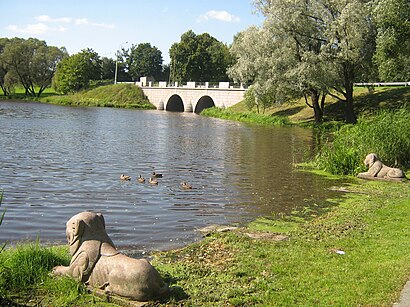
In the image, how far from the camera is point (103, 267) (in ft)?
22.0

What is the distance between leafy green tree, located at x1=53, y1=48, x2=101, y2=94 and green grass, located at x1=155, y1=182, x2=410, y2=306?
96650mm

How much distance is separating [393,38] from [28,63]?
83.4 meters

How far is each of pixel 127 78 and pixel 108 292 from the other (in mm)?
137372

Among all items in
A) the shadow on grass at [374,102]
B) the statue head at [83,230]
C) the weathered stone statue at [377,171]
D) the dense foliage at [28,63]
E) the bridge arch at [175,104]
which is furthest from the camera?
the dense foliage at [28,63]

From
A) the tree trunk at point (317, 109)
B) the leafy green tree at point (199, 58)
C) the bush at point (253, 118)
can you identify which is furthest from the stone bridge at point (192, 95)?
the tree trunk at point (317, 109)

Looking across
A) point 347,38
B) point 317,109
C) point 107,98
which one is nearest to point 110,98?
point 107,98

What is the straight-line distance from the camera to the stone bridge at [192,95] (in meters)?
75.2

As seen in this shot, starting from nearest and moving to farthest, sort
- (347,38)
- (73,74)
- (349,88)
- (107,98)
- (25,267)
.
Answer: (25,267)
(347,38)
(349,88)
(107,98)
(73,74)

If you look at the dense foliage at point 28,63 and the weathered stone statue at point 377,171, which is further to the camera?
the dense foliage at point 28,63

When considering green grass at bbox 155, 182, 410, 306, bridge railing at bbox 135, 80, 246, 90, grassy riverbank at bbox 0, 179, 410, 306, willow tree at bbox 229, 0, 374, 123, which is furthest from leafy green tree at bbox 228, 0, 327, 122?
grassy riverbank at bbox 0, 179, 410, 306

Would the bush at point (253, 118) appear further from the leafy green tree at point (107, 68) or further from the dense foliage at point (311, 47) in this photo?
the leafy green tree at point (107, 68)

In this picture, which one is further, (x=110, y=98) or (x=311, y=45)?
(x=110, y=98)

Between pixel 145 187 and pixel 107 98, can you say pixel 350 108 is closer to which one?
pixel 145 187

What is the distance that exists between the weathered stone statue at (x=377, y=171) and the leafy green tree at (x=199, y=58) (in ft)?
294
